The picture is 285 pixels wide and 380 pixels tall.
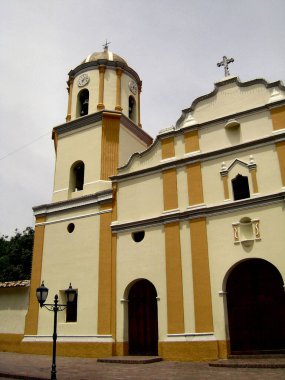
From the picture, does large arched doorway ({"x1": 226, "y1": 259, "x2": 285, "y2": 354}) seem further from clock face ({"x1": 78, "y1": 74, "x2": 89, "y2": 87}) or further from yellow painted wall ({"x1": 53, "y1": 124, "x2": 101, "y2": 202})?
clock face ({"x1": 78, "y1": 74, "x2": 89, "y2": 87})

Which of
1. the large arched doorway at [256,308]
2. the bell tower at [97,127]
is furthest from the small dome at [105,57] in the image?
the large arched doorway at [256,308]

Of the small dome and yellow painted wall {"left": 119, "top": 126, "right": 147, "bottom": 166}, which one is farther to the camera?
the small dome

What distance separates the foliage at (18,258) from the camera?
33.3m

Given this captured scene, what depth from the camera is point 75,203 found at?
60.5ft

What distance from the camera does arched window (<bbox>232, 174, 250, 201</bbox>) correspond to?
14.8 meters

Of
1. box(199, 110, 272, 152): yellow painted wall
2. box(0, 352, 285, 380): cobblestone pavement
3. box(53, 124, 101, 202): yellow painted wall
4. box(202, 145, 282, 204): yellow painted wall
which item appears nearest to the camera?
box(0, 352, 285, 380): cobblestone pavement

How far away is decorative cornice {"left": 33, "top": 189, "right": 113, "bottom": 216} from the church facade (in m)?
0.05

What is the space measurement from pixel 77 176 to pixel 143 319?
26.4 ft

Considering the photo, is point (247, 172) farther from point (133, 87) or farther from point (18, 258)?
point (18, 258)

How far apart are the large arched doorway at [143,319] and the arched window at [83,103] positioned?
9.64 meters

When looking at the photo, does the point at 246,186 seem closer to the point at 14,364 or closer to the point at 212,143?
the point at 212,143

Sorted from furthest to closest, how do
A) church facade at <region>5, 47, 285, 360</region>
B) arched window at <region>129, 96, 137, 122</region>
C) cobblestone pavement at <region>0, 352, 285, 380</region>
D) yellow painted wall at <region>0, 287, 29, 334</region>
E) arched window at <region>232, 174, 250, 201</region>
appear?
arched window at <region>129, 96, 137, 122</region> < yellow painted wall at <region>0, 287, 29, 334</region> < arched window at <region>232, 174, 250, 201</region> < church facade at <region>5, 47, 285, 360</region> < cobblestone pavement at <region>0, 352, 285, 380</region>

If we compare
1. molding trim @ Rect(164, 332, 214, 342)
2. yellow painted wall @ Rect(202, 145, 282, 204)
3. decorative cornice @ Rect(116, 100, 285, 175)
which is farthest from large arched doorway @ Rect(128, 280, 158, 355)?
decorative cornice @ Rect(116, 100, 285, 175)

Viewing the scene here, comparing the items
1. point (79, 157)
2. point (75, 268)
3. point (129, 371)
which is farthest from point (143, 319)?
point (79, 157)
